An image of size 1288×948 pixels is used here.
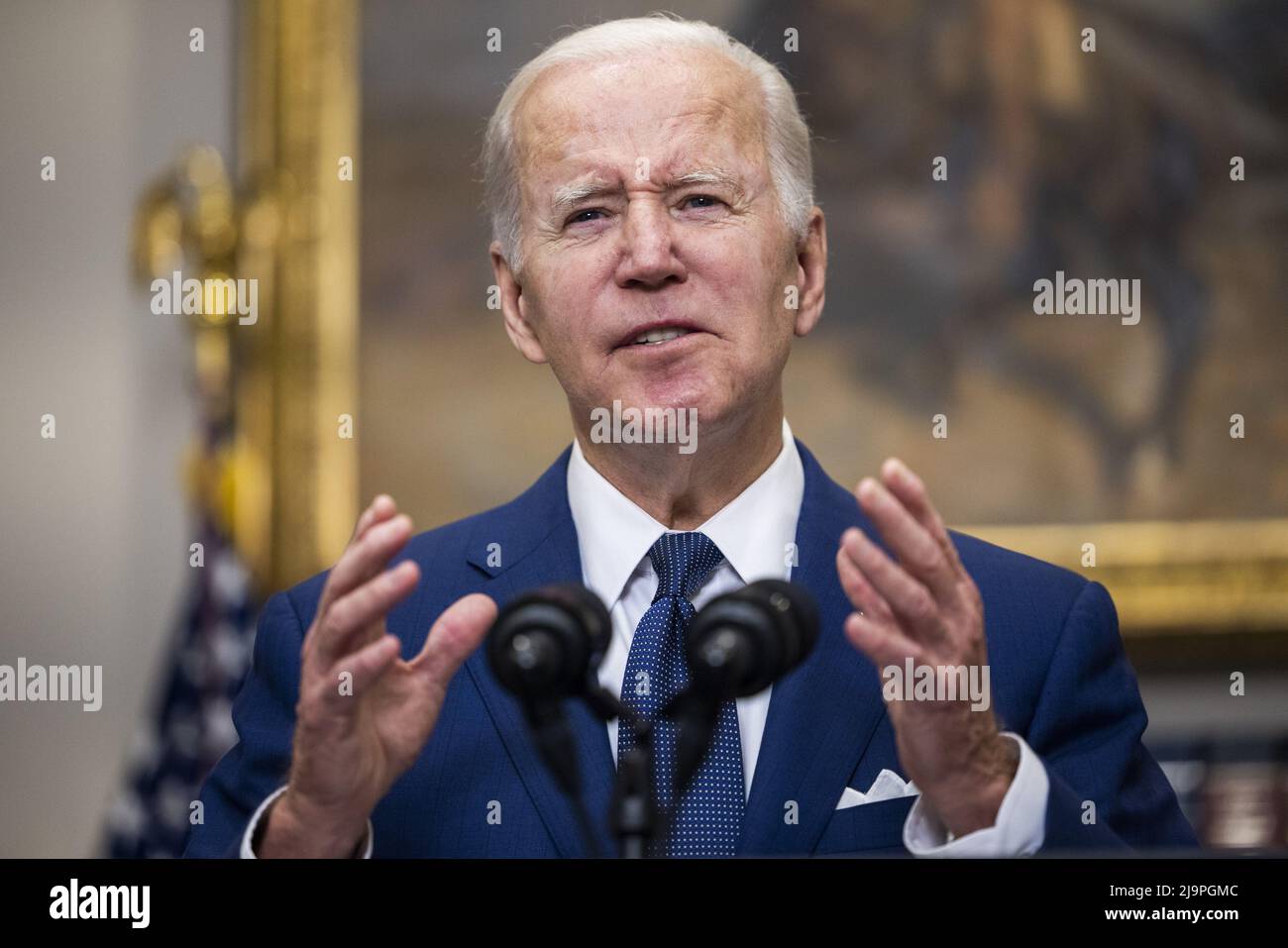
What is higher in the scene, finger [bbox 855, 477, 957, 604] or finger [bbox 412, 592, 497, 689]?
finger [bbox 855, 477, 957, 604]

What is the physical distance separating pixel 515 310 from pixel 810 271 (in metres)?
0.47

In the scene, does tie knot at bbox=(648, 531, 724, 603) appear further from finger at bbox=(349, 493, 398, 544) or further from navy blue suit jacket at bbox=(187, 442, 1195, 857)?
finger at bbox=(349, 493, 398, 544)

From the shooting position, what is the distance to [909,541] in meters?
1.63

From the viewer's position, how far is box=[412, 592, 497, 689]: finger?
1.73 meters

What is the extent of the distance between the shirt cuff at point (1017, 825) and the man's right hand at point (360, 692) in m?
0.56

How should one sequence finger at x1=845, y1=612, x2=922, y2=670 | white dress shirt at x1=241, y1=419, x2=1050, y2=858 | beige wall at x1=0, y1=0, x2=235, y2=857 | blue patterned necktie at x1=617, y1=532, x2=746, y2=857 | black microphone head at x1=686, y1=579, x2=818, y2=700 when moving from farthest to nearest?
beige wall at x1=0, y1=0, x2=235, y2=857 < white dress shirt at x1=241, y1=419, x2=1050, y2=858 < blue patterned necktie at x1=617, y1=532, x2=746, y2=857 < finger at x1=845, y1=612, x2=922, y2=670 < black microphone head at x1=686, y1=579, x2=818, y2=700

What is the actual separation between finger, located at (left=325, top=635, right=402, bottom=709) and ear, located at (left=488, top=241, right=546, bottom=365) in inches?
34.8

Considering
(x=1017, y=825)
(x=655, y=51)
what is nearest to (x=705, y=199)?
(x=655, y=51)

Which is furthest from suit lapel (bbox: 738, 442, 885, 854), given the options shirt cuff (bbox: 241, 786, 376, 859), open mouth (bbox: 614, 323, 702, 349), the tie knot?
shirt cuff (bbox: 241, 786, 376, 859)

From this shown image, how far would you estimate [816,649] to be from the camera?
2.17 m

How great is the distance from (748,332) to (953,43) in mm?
2336

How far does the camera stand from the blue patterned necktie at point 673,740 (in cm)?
199
